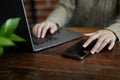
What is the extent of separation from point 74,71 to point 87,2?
84cm

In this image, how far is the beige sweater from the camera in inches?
60.6

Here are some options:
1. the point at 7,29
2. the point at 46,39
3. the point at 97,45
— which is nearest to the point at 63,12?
the point at 46,39

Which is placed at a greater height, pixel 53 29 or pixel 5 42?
pixel 5 42

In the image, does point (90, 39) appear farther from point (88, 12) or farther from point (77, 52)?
point (88, 12)

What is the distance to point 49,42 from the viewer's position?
3.61ft

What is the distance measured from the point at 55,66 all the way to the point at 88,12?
0.82 meters

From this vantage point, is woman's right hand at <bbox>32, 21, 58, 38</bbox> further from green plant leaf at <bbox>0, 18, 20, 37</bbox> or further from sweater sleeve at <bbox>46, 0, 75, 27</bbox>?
green plant leaf at <bbox>0, 18, 20, 37</bbox>

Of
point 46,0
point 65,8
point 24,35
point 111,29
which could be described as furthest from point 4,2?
point 46,0

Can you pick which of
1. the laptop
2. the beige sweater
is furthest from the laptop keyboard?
the beige sweater

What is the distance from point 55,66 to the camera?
0.91 meters

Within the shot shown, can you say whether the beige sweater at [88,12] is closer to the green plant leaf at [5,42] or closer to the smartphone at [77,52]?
the smartphone at [77,52]

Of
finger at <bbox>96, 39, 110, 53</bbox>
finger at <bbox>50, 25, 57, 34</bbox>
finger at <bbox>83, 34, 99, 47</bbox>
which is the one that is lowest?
finger at <bbox>50, 25, 57, 34</bbox>

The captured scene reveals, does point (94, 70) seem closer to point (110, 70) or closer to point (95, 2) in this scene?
point (110, 70)

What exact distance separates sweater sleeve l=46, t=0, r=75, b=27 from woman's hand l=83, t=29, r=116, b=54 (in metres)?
0.41
